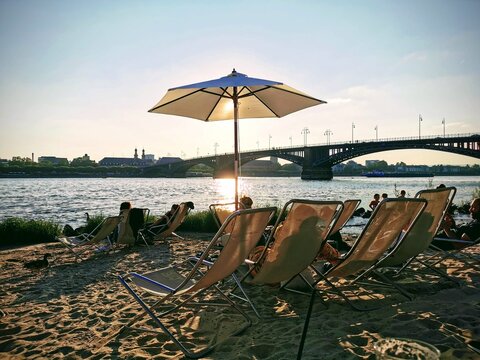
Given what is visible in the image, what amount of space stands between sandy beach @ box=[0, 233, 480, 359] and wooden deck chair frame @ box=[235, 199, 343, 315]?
0.44 meters

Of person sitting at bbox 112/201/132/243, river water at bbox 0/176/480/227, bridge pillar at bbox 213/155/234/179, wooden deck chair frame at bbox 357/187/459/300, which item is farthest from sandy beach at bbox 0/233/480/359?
bridge pillar at bbox 213/155/234/179

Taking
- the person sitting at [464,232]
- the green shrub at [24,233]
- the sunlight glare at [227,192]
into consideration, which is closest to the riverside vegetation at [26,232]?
the green shrub at [24,233]

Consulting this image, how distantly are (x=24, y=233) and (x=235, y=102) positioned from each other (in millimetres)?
6466

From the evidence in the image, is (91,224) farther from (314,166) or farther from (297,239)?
(314,166)

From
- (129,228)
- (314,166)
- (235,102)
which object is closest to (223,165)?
(314,166)

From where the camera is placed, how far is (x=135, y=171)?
95312mm

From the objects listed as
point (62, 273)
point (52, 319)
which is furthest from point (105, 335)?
point (62, 273)

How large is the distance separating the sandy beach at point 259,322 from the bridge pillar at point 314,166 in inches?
2249

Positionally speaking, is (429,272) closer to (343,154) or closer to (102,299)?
(102,299)

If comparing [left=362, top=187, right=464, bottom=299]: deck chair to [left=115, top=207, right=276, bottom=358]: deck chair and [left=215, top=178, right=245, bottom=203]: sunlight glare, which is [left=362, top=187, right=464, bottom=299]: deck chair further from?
[left=215, top=178, right=245, bottom=203]: sunlight glare

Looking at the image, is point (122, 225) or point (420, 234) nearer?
point (420, 234)

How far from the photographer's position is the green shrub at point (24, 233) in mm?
9164

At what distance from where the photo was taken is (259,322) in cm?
313

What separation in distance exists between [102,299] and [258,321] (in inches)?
68.8
